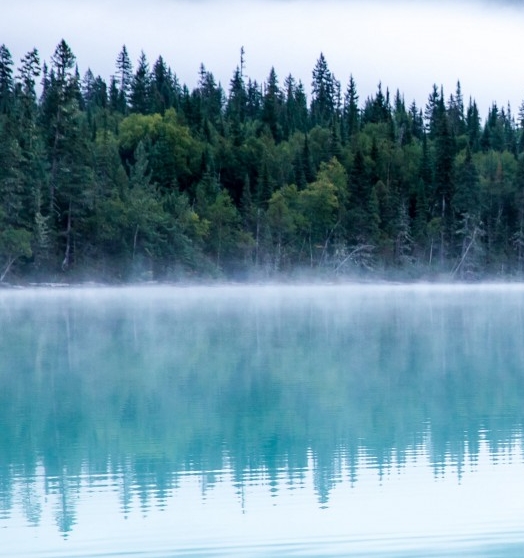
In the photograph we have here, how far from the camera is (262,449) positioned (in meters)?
10.2

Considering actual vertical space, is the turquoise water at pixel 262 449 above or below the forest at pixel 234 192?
below

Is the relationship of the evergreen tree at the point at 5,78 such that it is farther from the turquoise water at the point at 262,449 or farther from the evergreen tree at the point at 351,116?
the turquoise water at the point at 262,449

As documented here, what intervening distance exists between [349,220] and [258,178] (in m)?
7.24

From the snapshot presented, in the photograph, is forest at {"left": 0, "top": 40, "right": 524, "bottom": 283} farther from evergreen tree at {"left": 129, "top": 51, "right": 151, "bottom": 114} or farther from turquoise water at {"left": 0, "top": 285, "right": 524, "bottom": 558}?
turquoise water at {"left": 0, "top": 285, "right": 524, "bottom": 558}

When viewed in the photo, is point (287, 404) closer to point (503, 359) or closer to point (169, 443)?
point (169, 443)

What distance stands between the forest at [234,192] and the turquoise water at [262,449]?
38414 millimetres

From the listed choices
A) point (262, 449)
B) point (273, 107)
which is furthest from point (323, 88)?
point (262, 449)

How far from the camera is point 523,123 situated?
387ft

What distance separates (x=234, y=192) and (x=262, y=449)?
74230mm

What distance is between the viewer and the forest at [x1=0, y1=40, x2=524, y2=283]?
6212 cm

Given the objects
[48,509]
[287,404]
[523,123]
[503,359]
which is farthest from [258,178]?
[48,509]

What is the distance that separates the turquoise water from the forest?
38.4m

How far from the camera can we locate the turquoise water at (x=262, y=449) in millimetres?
7320

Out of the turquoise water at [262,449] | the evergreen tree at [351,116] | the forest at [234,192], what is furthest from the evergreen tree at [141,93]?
the turquoise water at [262,449]
